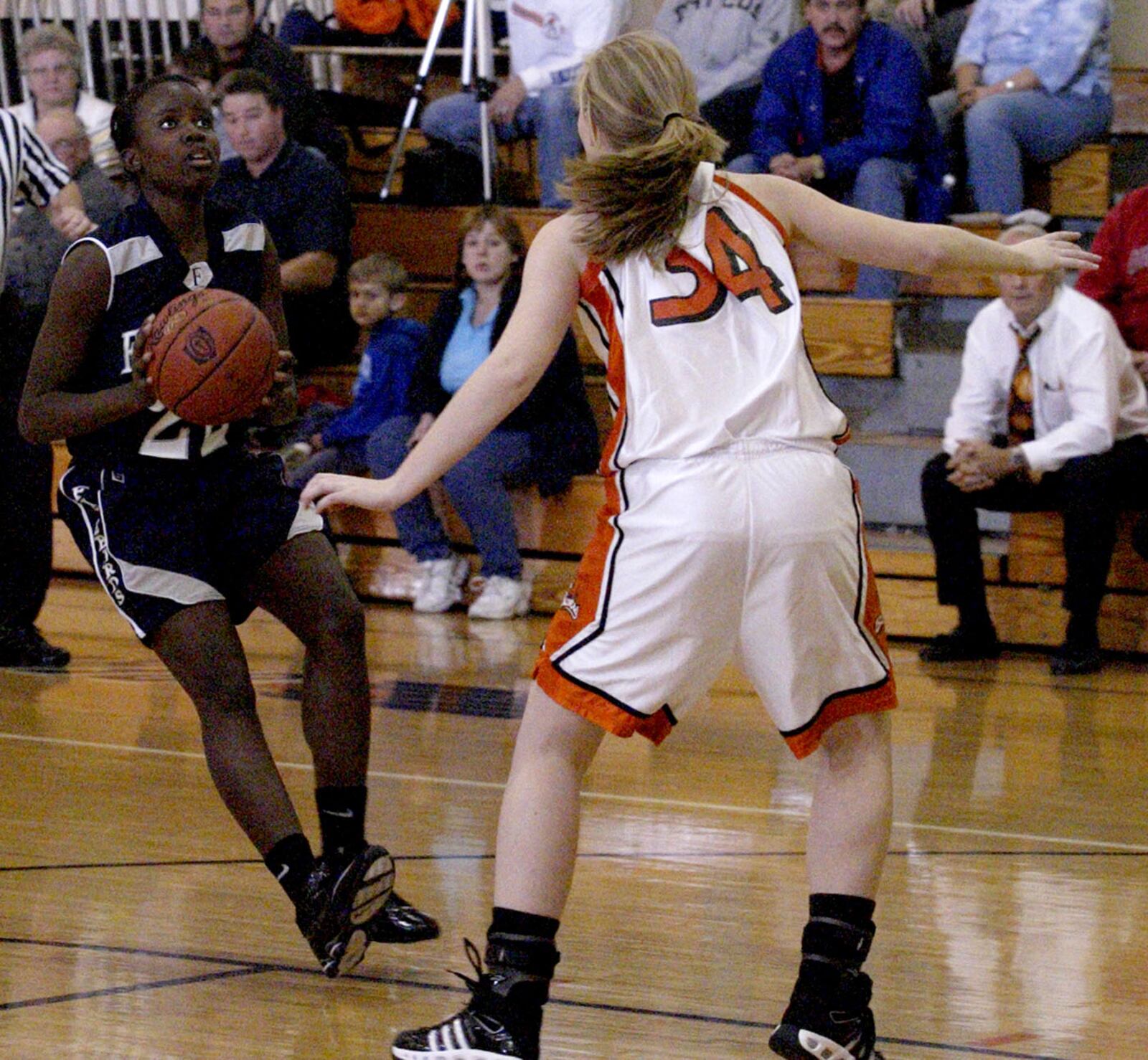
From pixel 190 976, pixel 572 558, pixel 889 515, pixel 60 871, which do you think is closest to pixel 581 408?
pixel 572 558

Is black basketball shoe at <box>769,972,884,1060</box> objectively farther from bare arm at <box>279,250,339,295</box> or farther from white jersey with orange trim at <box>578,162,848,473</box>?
bare arm at <box>279,250,339,295</box>

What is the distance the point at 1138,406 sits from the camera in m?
6.14

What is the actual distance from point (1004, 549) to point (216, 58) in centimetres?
402

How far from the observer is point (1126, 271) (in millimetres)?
6281

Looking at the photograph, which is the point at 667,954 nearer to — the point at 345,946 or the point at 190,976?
the point at 345,946

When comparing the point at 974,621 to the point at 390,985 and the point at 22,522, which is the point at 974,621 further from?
the point at 390,985

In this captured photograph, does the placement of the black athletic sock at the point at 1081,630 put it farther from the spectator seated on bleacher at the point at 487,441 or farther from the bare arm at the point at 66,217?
the bare arm at the point at 66,217

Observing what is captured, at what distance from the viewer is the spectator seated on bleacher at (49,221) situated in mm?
6199

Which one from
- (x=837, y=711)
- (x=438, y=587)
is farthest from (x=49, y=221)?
(x=837, y=711)

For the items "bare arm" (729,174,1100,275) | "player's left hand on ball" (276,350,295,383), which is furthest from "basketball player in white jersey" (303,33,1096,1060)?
"player's left hand on ball" (276,350,295,383)

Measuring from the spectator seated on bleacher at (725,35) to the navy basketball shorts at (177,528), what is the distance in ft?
16.8

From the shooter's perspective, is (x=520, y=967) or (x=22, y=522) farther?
(x=22, y=522)

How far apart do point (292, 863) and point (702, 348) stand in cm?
112

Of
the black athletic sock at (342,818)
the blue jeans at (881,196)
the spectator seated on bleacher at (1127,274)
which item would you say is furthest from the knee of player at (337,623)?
the blue jeans at (881,196)
